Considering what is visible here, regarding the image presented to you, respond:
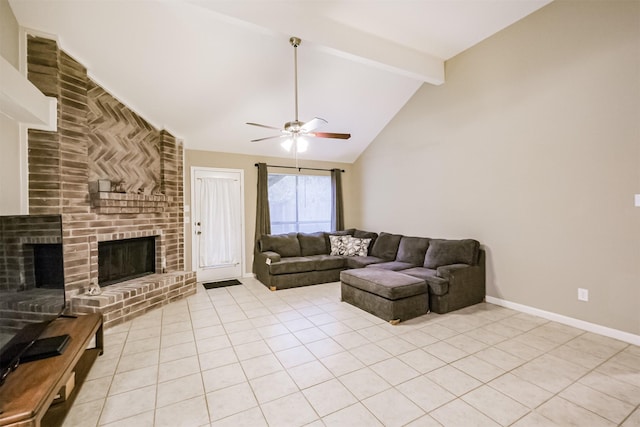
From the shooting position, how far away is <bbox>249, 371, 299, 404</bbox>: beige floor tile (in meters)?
2.02

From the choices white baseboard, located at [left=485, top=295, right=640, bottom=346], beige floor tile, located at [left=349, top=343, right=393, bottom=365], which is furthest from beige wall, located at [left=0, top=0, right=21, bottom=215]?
white baseboard, located at [left=485, top=295, right=640, bottom=346]

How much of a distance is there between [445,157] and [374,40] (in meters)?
2.03

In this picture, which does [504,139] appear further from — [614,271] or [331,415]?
[331,415]

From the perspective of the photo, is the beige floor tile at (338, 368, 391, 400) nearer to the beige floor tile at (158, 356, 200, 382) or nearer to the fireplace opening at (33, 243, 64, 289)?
the beige floor tile at (158, 356, 200, 382)

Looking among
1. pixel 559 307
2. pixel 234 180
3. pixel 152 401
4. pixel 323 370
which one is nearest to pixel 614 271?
pixel 559 307

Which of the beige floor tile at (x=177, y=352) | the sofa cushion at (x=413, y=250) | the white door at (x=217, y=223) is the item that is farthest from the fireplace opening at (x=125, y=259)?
the sofa cushion at (x=413, y=250)

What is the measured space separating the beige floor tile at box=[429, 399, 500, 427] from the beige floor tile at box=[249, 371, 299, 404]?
0.98 meters

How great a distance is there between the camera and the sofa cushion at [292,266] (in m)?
4.64

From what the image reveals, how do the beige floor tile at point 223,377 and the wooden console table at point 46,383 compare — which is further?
the beige floor tile at point 223,377

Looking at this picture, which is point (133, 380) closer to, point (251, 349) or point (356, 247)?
point (251, 349)

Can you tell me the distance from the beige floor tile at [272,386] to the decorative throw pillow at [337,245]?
3.36 meters

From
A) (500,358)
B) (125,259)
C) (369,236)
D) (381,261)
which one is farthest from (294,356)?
(369,236)

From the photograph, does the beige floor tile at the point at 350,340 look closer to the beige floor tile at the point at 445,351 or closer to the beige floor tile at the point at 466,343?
the beige floor tile at the point at 445,351

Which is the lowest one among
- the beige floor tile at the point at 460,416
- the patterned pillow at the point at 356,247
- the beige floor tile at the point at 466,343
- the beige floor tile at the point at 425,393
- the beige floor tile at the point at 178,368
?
the beige floor tile at the point at 460,416
